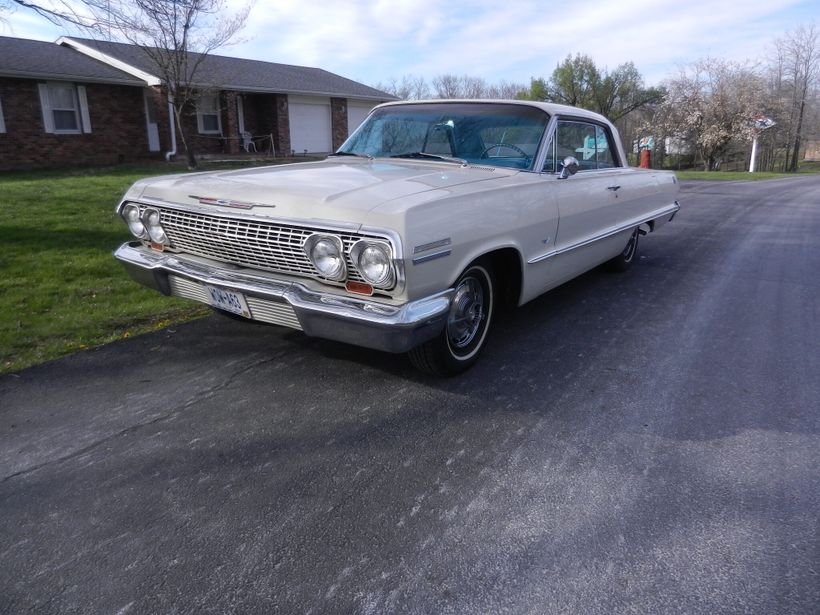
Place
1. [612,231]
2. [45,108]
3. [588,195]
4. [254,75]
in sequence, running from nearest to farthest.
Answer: [588,195]
[612,231]
[45,108]
[254,75]

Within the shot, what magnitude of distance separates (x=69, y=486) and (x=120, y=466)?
218 millimetres

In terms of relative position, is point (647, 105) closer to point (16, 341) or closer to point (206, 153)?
point (206, 153)

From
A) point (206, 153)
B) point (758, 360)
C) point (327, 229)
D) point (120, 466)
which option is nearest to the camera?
point (120, 466)

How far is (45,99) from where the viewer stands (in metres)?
16.9

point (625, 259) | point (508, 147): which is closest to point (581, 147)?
point (508, 147)

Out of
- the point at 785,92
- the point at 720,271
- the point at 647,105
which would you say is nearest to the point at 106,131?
the point at 720,271

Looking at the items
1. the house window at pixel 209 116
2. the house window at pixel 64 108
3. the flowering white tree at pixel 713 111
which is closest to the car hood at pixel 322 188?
the house window at pixel 64 108

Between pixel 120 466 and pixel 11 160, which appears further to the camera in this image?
pixel 11 160

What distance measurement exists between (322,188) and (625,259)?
4.35 meters

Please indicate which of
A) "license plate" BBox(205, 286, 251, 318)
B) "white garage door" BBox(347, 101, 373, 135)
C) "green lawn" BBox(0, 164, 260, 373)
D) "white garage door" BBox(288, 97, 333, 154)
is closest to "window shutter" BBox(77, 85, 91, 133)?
"white garage door" BBox(288, 97, 333, 154)

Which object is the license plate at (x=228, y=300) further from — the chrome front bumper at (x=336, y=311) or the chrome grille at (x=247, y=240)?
the chrome grille at (x=247, y=240)

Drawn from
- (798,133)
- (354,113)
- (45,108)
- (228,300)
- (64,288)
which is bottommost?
(64,288)

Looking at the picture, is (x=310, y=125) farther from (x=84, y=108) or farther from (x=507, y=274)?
(x=507, y=274)

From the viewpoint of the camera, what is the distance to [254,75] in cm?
2244
